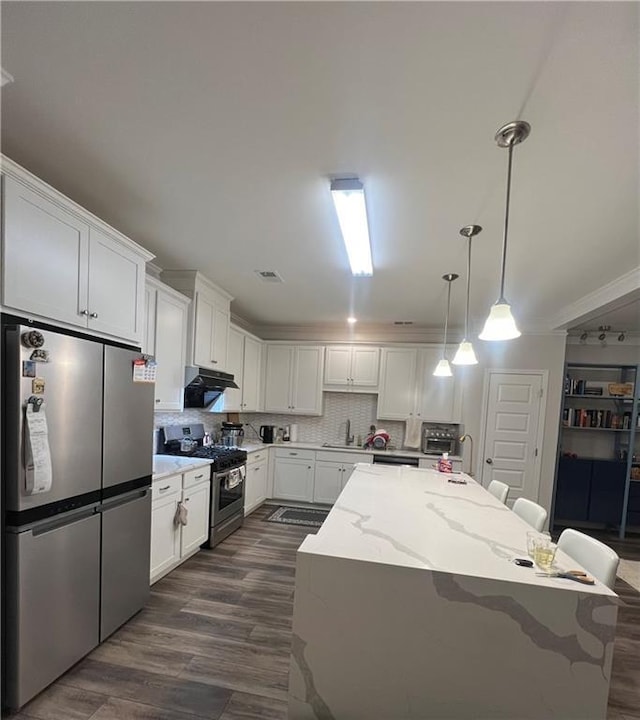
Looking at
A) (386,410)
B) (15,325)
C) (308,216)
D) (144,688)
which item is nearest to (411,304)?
(386,410)

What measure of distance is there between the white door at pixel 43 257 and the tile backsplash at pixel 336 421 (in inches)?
155

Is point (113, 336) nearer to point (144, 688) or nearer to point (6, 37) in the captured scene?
point (6, 37)

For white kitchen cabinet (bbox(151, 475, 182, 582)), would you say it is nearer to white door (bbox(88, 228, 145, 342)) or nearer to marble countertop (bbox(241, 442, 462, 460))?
white door (bbox(88, 228, 145, 342))

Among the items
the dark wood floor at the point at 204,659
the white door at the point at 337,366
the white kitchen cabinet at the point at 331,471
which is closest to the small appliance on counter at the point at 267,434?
the white kitchen cabinet at the point at 331,471

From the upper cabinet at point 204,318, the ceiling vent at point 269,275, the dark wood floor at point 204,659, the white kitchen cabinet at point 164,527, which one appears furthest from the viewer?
the upper cabinet at point 204,318

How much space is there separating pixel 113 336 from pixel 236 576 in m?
2.16

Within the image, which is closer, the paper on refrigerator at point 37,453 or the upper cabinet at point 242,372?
the paper on refrigerator at point 37,453

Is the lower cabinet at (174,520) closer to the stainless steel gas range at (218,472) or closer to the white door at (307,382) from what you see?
the stainless steel gas range at (218,472)

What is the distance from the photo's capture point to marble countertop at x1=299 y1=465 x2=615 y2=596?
4.55ft

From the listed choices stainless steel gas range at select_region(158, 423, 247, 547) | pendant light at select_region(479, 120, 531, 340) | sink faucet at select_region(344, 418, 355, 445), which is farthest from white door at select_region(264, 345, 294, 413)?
pendant light at select_region(479, 120, 531, 340)

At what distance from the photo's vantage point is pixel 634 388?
4598 millimetres

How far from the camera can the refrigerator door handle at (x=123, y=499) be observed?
206cm

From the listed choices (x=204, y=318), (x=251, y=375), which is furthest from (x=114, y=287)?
(x=251, y=375)

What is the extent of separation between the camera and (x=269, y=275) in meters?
3.38
